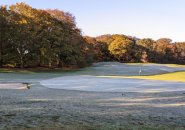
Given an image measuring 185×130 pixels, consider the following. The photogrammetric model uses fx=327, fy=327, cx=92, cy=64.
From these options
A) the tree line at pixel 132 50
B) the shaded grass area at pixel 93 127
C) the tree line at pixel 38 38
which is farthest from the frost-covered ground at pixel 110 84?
the tree line at pixel 132 50

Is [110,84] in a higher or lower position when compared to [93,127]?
lower

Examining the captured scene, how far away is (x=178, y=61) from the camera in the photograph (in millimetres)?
81812

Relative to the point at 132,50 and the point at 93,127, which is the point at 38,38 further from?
Answer: the point at 132,50

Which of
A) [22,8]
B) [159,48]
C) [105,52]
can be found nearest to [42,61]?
[22,8]

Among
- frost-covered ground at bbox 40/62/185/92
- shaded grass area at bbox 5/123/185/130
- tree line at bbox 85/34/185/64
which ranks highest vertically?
tree line at bbox 85/34/185/64

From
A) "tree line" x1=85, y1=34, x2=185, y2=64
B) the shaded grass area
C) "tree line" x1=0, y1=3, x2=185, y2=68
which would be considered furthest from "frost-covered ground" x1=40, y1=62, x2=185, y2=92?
"tree line" x1=85, y1=34, x2=185, y2=64

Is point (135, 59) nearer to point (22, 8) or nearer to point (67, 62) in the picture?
point (67, 62)

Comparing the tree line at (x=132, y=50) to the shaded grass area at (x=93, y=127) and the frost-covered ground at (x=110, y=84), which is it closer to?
the frost-covered ground at (x=110, y=84)

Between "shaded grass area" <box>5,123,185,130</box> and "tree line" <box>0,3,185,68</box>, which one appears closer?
"shaded grass area" <box>5,123,185,130</box>

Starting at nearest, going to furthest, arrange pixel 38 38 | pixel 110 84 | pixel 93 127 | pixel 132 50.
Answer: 1. pixel 93 127
2. pixel 110 84
3. pixel 38 38
4. pixel 132 50

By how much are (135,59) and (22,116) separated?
66343 millimetres

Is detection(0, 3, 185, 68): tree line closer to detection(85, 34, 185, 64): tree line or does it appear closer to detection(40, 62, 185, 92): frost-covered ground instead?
detection(40, 62, 185, 92): frost-covered ground

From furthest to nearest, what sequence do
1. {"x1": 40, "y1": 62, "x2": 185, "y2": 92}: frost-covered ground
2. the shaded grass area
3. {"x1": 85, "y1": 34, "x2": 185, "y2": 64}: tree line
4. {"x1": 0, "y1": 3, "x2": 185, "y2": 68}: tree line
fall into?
{"x1": 85, "y1": 34, "x2": 185, "y2": 64}: tree line < {"x1": 0, "y1": 3, "x2": 185, "y2": 68}: tree line < {"x1": 40, "y1": 62, "x2": 185, "y2": 92}: frost-covered ground < the shaded grass area

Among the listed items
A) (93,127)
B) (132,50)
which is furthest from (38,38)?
(132,50)
